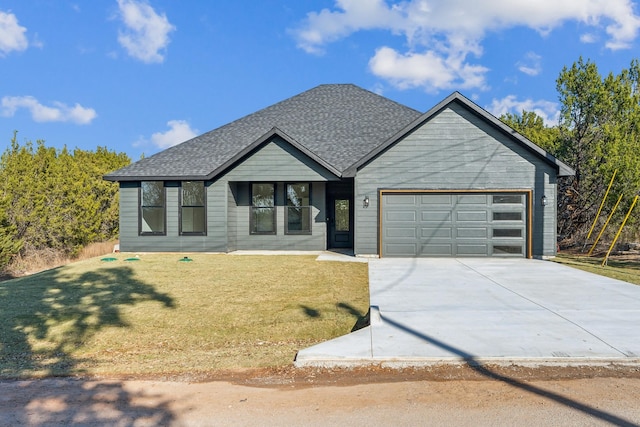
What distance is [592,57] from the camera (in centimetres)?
1605

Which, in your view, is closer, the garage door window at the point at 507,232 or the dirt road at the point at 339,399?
the dirt road at the point at 339,399

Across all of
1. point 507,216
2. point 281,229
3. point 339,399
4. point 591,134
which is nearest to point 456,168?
point 507,216

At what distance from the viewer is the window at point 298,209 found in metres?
16.3

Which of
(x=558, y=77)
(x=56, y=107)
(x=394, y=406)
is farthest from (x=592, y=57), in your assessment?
(x=56, y=107)

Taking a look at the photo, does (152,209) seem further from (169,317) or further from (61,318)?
(169,317)

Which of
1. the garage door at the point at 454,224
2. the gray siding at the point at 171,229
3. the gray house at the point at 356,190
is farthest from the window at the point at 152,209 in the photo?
the garage door at the point at 454,224

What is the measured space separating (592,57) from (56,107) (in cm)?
4541

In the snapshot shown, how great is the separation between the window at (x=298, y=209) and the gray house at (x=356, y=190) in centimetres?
4

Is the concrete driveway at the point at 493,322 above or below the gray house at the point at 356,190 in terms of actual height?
below

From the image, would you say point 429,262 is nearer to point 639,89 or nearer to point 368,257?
point 368,257

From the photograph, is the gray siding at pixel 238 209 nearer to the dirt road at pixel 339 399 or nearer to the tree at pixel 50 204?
the tree at pixel 50 204

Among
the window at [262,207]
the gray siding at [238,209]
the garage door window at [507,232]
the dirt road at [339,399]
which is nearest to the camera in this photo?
A: the dirt road at [339,399]

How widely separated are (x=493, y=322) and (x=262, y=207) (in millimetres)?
11412

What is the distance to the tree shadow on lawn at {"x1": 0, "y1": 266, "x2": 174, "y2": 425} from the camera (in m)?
4.32
